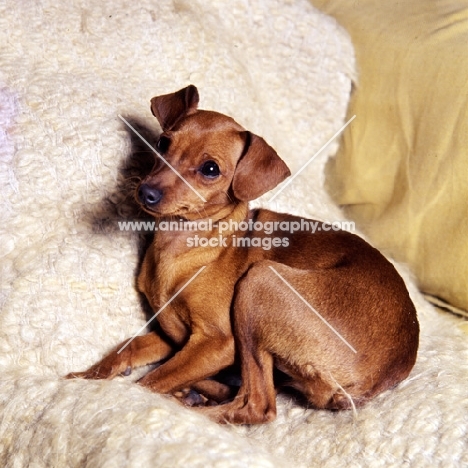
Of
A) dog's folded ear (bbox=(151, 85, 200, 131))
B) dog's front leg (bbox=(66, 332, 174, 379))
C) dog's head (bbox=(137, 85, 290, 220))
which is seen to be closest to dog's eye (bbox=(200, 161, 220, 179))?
dog's head (bbox=(137, 85, 290, 220))

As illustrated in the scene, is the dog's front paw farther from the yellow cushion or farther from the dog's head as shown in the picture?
the yellow cushion

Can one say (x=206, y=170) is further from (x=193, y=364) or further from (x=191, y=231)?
(x=193, y=364)

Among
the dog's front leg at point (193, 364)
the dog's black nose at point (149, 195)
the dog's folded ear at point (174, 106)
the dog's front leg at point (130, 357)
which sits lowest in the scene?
the dog's front leg at point (130, 357)

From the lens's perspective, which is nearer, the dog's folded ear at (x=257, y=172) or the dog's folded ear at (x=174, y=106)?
the dog's folded ear at (x=257, y=172)

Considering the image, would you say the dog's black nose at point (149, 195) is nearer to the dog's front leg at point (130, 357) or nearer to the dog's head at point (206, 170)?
the dog's head at point (206, 170)

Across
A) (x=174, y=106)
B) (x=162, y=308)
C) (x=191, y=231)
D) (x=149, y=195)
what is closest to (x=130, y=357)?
(x=162, y=308)

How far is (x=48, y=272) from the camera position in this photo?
2857 millimetres

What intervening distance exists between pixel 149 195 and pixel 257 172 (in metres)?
0.41

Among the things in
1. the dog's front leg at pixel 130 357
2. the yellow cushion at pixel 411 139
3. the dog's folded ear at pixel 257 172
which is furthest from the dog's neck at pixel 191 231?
the yellow cushion at pixel 411 139

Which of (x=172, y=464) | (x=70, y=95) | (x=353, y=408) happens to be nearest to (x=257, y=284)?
(x=353, y=408)

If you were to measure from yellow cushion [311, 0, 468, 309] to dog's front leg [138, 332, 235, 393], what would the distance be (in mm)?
1439

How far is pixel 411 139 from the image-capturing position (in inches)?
146

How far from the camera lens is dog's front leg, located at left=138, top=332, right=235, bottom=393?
2.66 metres

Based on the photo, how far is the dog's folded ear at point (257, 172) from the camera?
2.66 meters
